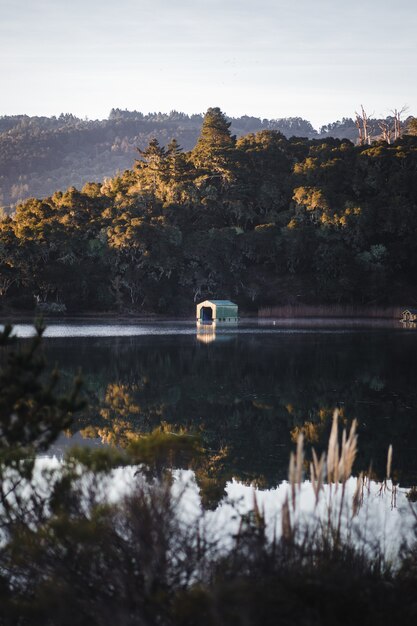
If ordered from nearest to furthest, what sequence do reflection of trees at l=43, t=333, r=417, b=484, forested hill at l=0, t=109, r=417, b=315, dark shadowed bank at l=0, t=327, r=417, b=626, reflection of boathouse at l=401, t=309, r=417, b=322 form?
dark shadowed bank at l=0, t=327, r=417, b=626 → reflection of trees at l=43, t=333, r=417, b=484 → reflection of boathouse at l=401, t=309, r=417, b=322 → forested hill at l=0, t=109, r=417, b=315

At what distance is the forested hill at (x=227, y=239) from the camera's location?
86.0 m

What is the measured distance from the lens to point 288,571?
7637 mm

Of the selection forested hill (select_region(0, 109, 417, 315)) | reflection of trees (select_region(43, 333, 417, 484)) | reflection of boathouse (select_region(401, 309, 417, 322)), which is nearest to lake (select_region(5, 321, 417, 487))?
reflection of trees (select_region(43, 333, 417, 484))

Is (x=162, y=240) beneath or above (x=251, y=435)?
above

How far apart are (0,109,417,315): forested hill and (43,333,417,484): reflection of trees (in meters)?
39.1

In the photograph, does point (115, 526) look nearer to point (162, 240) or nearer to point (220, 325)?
point (220, 325)

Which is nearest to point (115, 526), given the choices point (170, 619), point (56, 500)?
point (56, 500)

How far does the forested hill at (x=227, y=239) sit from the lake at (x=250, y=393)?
34528mm

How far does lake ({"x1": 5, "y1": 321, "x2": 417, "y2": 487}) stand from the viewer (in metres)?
19.0

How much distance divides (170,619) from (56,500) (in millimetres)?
2295

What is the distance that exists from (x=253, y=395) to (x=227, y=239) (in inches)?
2456

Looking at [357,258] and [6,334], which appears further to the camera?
[357,258]

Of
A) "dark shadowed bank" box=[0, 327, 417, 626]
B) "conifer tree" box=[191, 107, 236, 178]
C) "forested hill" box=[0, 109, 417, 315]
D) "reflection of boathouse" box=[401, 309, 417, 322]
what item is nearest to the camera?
"dark shadowed bank" box=[0, 327, 417, 626]

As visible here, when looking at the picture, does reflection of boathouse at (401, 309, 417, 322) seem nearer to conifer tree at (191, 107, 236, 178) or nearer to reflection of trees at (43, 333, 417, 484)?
conifer tree at (191, 107, 236, 178)
